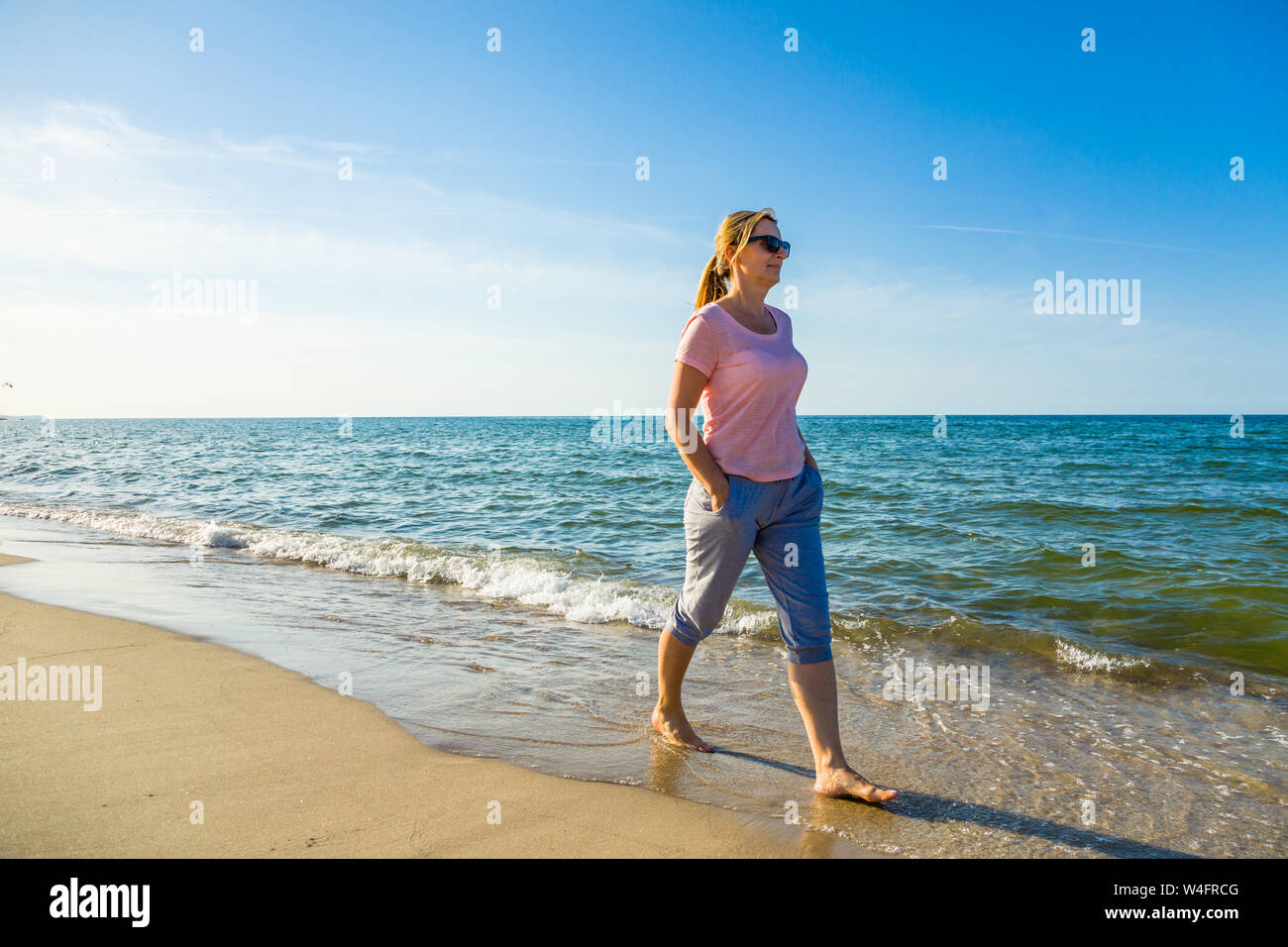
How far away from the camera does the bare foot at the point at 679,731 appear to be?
349cm

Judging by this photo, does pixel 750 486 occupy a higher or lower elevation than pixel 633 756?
higher

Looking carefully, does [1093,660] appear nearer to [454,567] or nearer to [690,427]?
[690,427]

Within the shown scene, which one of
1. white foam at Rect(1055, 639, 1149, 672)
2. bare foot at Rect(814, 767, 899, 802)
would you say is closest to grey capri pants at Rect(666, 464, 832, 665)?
bare foot at Rect(814, 767, 899, 802)

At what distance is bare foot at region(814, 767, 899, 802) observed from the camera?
290 centimetres

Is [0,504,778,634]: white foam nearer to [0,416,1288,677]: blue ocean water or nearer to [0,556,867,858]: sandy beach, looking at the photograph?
[0,416,1288,677]: blue ocean water

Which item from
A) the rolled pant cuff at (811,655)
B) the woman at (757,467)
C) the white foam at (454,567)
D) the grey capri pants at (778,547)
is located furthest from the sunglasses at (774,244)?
the white foam at (454,567)

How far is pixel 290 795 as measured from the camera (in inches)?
109

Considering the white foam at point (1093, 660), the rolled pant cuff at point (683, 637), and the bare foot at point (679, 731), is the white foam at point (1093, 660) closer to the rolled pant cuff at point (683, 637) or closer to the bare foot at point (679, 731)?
the bare foot at point (679, 731)

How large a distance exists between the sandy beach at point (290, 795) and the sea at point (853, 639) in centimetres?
21

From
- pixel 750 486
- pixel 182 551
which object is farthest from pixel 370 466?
pixel 750 486

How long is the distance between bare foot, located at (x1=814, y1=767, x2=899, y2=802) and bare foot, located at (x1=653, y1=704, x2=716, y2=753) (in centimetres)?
63

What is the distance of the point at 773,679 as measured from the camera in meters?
4.72
